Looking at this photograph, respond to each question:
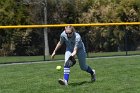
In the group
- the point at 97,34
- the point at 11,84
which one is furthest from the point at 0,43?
the point at 11,84

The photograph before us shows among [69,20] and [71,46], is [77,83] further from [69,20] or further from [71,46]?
[69,20]

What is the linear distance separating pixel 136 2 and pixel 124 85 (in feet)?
72.6

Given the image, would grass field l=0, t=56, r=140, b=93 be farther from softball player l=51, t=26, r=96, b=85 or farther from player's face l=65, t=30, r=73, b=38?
player's face l=65, t=30, r=73, b=38

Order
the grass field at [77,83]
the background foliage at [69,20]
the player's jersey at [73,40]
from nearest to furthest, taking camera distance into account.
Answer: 1. the grass field at [77,83]
2. the player's jersey at [73,40]
3. the background foliage at [69,20]

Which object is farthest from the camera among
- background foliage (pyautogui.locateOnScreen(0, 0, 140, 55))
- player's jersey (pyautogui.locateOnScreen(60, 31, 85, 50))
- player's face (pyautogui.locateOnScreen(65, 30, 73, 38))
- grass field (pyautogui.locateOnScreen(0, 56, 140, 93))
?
background foliage (pyautogui.locateOnScreen(0, 0, 140, 55))

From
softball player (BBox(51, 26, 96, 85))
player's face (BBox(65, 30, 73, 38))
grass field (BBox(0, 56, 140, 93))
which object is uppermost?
player's face (BBox(65, 30, 73, 38))

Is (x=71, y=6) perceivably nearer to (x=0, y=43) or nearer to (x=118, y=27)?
(x=118, y=27)

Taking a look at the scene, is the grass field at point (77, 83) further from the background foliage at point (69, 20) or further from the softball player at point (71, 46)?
the background foliage at point (69, 20)

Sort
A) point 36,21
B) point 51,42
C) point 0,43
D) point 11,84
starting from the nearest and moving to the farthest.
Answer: point 11,84 < point 0,43 < point 51,42 < point 36,21

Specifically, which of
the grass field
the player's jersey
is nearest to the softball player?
the player's jersey

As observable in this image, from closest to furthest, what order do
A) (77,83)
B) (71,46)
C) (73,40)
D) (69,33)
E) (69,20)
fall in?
1. (69,33)
2. (73,40)
3. (71,46)
4. (77,83)
5. (69,20)

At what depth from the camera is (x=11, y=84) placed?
38.7ft

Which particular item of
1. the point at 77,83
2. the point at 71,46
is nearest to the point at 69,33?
the point at 71,46

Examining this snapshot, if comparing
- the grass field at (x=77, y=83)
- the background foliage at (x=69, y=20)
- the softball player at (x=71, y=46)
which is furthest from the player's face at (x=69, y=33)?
the background foliage at (x=69, y=20)
